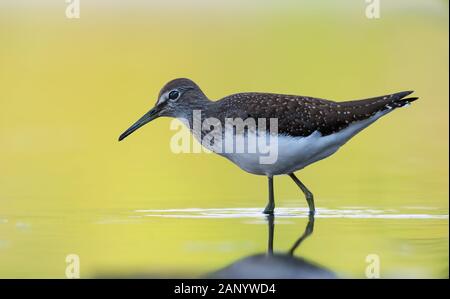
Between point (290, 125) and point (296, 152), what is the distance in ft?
1.23

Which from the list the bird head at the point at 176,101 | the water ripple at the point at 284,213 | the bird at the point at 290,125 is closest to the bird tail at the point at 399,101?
the bird at the point at 290,125

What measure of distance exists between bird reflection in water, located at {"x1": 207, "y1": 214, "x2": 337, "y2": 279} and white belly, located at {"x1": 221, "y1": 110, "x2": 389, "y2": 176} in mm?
2537

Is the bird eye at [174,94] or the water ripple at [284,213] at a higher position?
the bird eye at [174,94]

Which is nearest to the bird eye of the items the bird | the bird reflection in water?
the bird

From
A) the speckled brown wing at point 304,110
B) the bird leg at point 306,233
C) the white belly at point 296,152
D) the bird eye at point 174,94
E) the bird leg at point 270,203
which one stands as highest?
the bird eye at point 174,94

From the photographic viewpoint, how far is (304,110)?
35.7 feet

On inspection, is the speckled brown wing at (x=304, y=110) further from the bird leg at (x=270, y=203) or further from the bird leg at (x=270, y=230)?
the bird leg at (x=270, y=230)

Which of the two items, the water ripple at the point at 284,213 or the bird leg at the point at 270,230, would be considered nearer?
the bird leg at the point at 270,230

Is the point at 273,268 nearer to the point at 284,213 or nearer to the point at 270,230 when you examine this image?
the point at 270,230

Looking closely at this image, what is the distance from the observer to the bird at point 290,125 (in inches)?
416

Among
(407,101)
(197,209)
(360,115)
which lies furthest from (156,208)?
(407,101)

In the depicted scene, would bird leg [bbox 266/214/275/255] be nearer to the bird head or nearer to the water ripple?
the water ripple

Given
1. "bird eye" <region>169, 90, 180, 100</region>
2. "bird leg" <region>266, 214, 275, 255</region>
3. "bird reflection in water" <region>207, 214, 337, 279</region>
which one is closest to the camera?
"bird reflection in water" <region>207, 214, 337, 279</region>

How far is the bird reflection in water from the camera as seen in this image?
736cm
